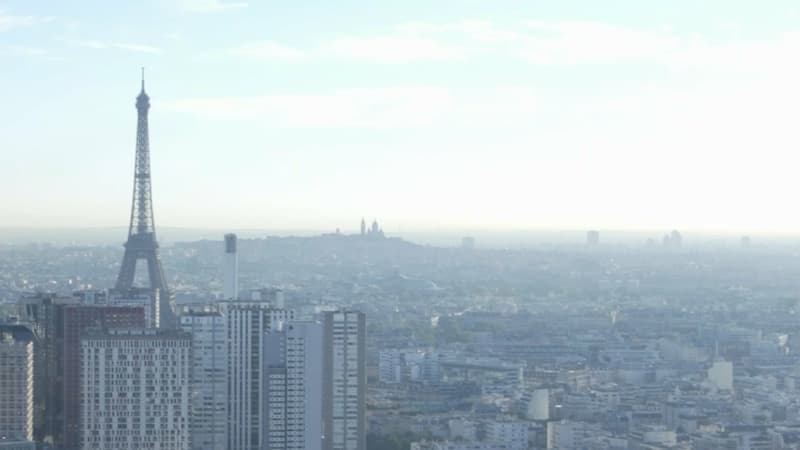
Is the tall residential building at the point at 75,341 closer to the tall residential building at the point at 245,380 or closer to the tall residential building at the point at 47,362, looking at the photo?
the tall residential building at the point at 47,362

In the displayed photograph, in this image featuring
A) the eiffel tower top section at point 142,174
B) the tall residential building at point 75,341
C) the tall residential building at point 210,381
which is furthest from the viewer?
the eiffel tower top section at point 142,174

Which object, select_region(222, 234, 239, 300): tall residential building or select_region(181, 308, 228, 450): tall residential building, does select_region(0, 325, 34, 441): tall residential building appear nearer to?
select_region(181, 308, 228, 450): tall residential building

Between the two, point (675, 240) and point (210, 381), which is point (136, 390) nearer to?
point (210, 381)

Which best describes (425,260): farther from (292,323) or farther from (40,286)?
(292,323)

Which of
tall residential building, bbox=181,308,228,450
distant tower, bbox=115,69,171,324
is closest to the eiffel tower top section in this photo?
distant tower, bbox=115,69,171,324

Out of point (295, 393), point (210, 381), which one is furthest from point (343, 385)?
point (210, 381)

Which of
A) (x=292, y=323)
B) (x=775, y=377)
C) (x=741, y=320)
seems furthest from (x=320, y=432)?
(x=741, y=320)

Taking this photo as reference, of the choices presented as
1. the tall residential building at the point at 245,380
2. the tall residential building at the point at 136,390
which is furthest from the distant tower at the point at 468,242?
the tall residential building at the point at 136,390
